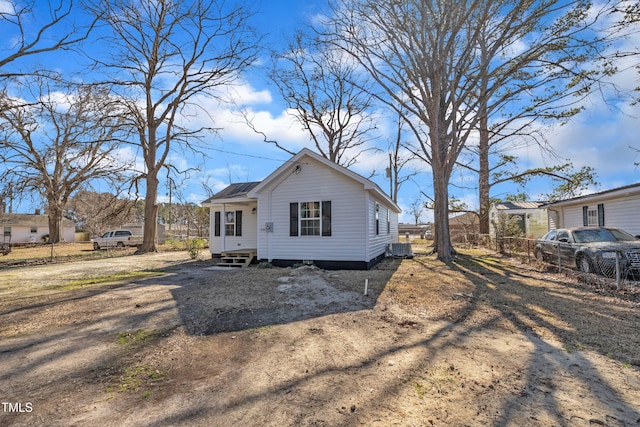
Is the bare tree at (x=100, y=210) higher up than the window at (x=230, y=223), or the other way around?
the bare tree at (x=100, y=210)

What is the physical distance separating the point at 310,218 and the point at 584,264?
8.19 metres

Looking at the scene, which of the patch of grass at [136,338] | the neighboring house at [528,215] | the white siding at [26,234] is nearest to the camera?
the patch of grass at [136,338]

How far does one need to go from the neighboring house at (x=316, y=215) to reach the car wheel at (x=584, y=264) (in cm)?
598

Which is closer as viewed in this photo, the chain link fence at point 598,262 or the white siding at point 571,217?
the chain link fence at point 598,262

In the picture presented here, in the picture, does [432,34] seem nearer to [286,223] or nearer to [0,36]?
[286,223]

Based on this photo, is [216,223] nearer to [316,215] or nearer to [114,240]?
[316,215]

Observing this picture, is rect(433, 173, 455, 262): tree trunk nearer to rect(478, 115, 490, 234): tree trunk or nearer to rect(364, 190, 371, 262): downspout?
rect(364, 190, 371, 262): downspout

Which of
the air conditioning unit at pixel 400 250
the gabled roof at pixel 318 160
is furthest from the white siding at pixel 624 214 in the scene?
the gabled roof at pixel 318 160

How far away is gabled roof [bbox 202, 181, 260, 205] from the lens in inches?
540

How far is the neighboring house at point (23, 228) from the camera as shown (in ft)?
120

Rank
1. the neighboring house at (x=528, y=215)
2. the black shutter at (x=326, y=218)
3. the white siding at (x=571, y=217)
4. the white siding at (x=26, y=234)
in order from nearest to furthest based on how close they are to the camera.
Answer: the black shutter at (x=326, y=218) < the white siding at (x=571, y=217) < the neighboring house at (x=528, y=215) < the white siding at (x=26, y=234)

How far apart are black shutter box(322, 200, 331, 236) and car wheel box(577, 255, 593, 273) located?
7.37 metres

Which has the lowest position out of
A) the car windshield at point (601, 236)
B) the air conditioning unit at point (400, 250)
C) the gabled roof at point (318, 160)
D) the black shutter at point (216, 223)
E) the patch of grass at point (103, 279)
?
the patch of grass at point (103, 279)

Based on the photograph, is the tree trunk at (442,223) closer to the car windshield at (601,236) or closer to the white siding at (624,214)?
the car windshield at (601,236)
